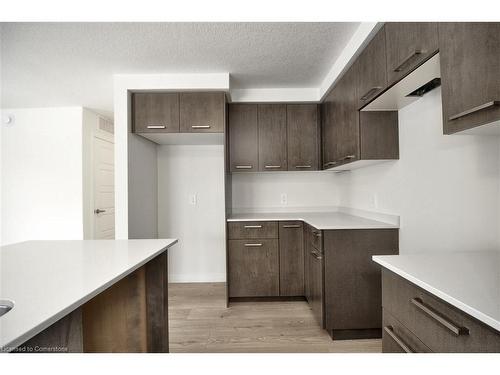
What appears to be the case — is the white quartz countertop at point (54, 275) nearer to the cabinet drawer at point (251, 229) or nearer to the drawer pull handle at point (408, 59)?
the cabinet drawer at point (251, 229)

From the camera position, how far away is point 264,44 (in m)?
2.27

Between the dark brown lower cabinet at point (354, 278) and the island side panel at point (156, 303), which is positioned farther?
the dark brown lower cabinet at point (354, 278)

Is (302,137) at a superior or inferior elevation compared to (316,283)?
superior

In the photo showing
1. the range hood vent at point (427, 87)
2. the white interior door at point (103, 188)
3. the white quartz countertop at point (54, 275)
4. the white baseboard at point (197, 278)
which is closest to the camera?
the white quartz countertop at point (54, 275)

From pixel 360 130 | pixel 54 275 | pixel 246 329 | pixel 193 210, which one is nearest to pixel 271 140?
pixel 360 130

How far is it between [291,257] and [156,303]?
5.35 ft

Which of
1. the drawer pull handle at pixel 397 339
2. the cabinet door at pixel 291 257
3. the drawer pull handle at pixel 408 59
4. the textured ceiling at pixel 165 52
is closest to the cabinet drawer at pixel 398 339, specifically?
the drawer pull handle at pixel 397 339

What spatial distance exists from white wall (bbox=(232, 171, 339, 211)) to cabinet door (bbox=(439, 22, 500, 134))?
2.41 meters

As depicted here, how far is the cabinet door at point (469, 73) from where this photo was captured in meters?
0.90

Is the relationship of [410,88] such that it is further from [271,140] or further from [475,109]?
[271,140]

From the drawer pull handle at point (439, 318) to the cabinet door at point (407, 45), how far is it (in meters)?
1.04

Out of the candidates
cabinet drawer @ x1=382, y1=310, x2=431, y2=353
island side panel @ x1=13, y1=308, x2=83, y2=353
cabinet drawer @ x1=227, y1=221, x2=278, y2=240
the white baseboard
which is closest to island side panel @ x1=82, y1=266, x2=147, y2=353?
island side panel @ x1=13, y1=308, x2=83, y2=353

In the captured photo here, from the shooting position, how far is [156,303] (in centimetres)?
163
